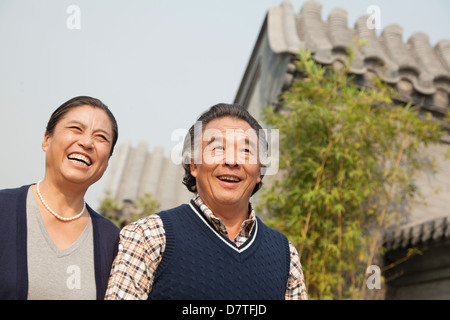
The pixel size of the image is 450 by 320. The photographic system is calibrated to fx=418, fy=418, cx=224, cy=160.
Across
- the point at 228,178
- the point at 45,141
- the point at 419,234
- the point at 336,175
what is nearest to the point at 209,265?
the point at 228,178

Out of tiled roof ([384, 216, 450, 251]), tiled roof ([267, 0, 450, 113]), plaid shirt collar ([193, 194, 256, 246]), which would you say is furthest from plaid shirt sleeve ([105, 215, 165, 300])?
tiled roof ([267, 0, 450, 113])

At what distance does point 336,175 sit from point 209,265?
3894 millimetres

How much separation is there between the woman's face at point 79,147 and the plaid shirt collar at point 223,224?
1.38 feet

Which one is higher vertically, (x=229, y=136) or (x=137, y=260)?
(x=229, y=136)

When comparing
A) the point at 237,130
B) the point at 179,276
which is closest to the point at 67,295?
the point at 179,276

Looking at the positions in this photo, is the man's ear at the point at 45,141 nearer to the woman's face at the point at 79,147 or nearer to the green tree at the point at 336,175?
the woman's face at the point at 79,147

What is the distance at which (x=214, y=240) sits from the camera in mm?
1635

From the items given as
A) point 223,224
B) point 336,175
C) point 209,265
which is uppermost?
→ point 336,175

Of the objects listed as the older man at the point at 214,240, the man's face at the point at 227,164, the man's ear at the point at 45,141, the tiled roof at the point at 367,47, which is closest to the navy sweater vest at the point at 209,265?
the older man at the point at 214,240

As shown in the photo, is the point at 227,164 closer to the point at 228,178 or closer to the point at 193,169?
the point at 228,178

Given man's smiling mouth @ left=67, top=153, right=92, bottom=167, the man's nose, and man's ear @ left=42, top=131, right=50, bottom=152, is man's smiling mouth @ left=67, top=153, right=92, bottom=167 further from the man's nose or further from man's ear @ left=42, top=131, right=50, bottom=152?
the man's nose

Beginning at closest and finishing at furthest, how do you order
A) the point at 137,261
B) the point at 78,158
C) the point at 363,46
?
the point at 137,261
the point at 78,158
the point at 363,46

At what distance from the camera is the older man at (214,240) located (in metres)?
1.48

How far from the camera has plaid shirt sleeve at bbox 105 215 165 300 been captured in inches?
56.1
